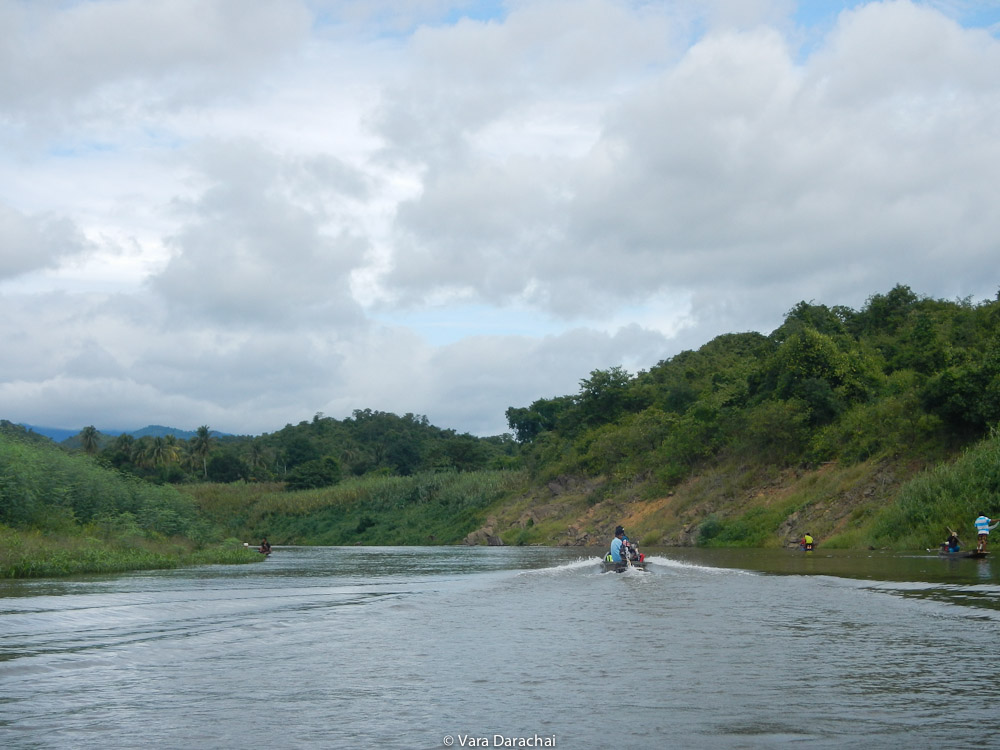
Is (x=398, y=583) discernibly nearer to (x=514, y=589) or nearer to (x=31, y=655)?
(x=514, y=589)

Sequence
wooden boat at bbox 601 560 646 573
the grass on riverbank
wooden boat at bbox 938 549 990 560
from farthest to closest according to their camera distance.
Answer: wooden boat at bbox 601 560 646 573 → the grass on riverbank → wooden boat at bbox 938 549 990 560

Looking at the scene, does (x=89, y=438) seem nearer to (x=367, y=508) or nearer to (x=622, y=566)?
(x=367, y=508)

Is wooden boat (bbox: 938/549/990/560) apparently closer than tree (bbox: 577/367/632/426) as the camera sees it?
Yes

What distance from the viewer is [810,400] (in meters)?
60.2

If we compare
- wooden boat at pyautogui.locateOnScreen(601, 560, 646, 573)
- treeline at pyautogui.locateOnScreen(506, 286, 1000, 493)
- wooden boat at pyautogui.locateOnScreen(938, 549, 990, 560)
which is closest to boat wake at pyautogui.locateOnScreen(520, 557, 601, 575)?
wooden boat at pyautogui.locateOnScreen(601, 560, 646, 573)

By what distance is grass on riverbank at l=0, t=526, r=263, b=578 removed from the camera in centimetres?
3444

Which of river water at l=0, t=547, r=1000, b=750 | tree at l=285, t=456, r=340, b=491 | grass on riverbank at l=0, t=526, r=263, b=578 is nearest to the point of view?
river water at l=0, t=547, r=1000, b=750

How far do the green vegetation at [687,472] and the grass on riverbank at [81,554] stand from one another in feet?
0.43

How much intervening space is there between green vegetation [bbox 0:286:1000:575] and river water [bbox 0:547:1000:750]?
15455 millimetres

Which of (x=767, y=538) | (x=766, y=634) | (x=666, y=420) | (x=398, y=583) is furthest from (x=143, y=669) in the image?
(x=666, y=420)

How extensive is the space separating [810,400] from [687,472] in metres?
14.7

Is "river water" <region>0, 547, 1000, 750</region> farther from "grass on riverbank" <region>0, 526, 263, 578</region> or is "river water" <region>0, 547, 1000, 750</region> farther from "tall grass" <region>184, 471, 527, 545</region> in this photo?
"tall grass" <region>184, 471, 527, 545</region>

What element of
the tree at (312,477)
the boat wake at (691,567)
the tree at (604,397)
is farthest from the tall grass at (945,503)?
the tree at (312,477)

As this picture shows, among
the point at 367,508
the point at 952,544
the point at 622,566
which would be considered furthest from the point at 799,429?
the point at 367,508
